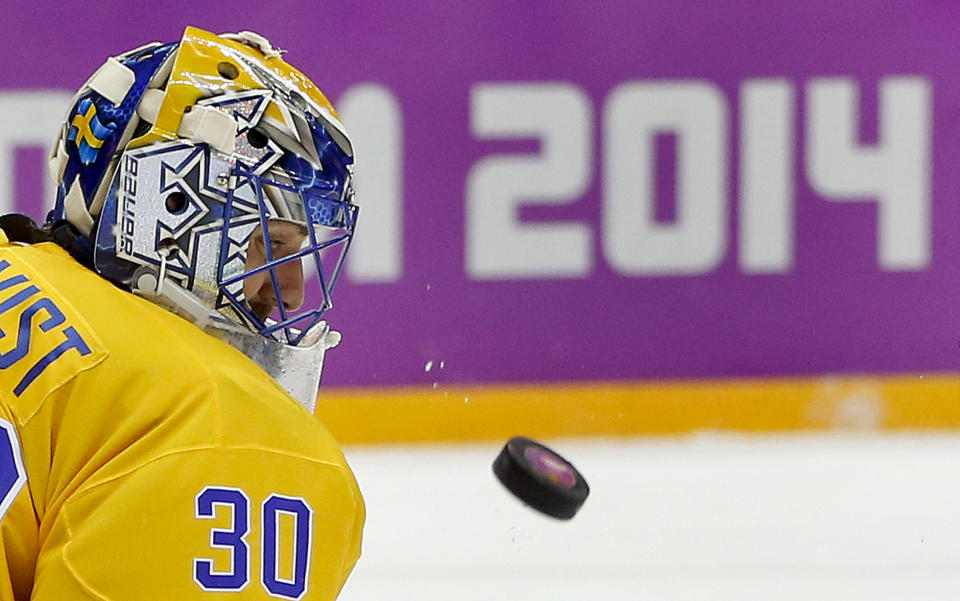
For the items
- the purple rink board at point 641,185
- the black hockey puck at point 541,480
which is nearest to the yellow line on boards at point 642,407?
the purple rink board at point 641,185

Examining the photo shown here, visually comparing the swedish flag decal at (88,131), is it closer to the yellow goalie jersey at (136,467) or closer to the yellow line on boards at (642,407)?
the yellow goalie jersey at (136,467)

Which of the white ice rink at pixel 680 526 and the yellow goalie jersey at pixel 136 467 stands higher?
the yellow goalie jersey at pixel 136 467

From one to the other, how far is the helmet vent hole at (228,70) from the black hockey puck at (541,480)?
77 centimetres

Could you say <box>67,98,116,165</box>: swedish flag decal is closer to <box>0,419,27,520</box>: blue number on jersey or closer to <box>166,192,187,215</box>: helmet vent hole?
<box>166,192,187,215</box>: helmet vent hole

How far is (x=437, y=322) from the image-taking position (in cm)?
363

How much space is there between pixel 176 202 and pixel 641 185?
8.26ft

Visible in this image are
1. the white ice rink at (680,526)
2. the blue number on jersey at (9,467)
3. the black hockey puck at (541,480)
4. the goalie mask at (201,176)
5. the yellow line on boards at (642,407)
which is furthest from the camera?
the yellow line on boards at (642,407)

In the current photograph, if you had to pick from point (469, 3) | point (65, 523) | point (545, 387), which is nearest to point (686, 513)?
point (545, 387)

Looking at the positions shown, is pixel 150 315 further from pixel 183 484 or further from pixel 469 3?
pixel 469 3

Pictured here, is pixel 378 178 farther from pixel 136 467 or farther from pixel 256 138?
pixel 136 467

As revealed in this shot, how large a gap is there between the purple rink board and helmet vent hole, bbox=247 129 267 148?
7.43ft

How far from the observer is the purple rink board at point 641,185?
3607mm

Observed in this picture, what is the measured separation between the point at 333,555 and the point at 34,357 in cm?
28

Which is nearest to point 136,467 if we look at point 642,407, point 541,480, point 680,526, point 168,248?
point 168,248
